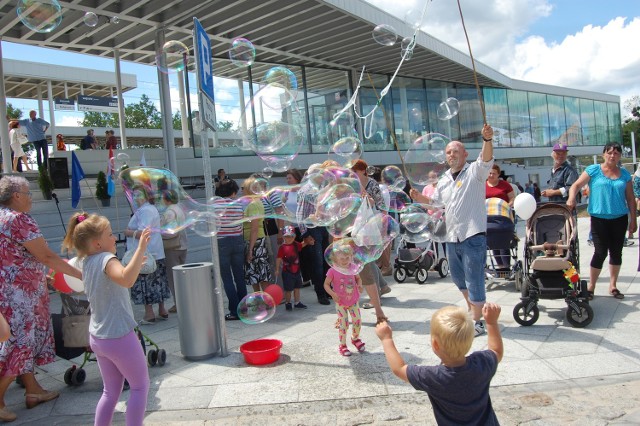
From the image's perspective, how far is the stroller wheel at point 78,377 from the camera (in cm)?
458

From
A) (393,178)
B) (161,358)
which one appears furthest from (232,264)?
(393,178)

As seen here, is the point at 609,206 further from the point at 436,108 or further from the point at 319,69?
the point at 436,108

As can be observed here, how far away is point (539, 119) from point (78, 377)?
36716 mm

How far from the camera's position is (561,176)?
25.1 feet

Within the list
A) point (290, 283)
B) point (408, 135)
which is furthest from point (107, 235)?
point (408, 135)

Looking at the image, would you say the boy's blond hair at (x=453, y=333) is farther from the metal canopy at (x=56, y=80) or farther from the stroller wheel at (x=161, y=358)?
the metal canopy at (x=56, y=80)

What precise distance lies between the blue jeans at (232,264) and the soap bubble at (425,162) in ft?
8.16

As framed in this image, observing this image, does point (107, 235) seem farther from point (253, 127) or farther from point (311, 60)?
point (311, 60)

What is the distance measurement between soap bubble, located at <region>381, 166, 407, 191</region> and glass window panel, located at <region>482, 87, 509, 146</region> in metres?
24.0

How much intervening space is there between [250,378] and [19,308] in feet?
6.70

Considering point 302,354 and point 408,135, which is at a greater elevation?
point 408,135

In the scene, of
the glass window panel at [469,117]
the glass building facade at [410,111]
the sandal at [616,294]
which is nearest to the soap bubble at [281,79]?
the glass building facade at [410,111]

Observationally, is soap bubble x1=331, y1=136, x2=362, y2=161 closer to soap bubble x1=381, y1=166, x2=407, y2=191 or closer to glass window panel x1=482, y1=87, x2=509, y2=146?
soap bubble x1=381, y1=166, x2=407, y2=191

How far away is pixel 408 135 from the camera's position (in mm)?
23500
